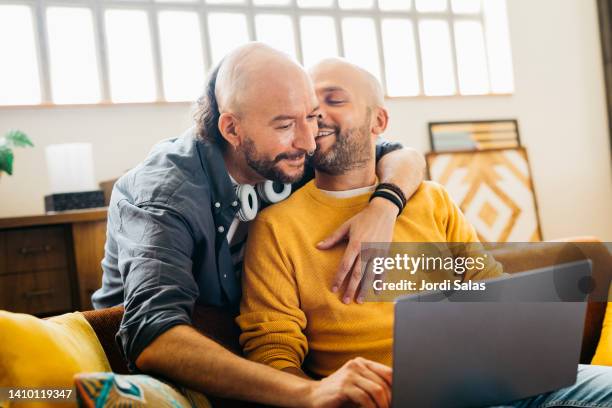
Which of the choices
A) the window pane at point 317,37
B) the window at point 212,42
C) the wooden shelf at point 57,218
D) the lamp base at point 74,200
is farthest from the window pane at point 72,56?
the window pane at point 317,37

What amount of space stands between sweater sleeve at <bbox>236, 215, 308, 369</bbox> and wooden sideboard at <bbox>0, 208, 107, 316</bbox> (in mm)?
1229

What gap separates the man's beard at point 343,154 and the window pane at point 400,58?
2662 millimetres

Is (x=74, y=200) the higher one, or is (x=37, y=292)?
(x=74, y=200)

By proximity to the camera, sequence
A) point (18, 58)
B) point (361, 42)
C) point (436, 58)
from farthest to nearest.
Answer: point (436, 58), point (361, 42), point (18, 58)

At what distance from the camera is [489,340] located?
98 cm

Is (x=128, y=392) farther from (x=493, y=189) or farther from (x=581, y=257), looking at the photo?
(x=493, y=189)

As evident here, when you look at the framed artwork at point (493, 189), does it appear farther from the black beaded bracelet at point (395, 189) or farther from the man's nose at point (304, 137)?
the man's nose at point (304, 137)

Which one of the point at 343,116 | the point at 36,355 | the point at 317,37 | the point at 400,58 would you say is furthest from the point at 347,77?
the point at 400,58

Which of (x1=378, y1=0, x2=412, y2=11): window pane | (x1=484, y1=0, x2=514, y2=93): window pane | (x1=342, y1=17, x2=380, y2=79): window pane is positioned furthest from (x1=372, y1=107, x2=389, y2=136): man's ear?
(x1=484, y1=0, x2=514, y2=93): window pane

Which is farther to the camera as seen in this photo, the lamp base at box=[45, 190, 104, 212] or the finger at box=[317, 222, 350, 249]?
the lamp base at box=[45, 190, 104, 212]

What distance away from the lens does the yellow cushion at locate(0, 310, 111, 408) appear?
0.97 meters

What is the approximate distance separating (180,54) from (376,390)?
2.87 meters

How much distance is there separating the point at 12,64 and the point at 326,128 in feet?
7.31

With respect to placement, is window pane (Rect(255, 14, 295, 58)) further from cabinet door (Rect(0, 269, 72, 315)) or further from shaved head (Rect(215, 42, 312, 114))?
shaved head (Rect(215, 42, 312, 114))
